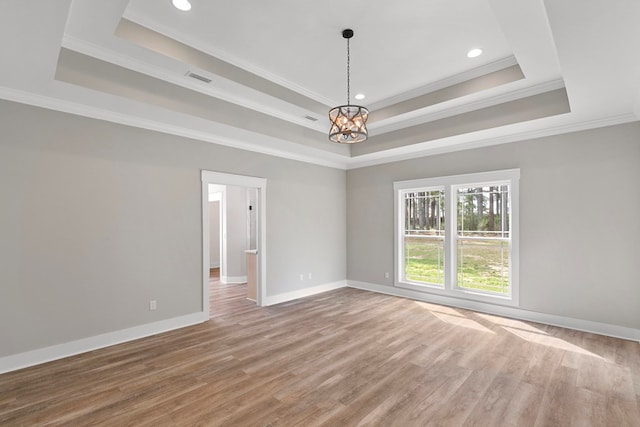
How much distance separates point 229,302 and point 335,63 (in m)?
4.51

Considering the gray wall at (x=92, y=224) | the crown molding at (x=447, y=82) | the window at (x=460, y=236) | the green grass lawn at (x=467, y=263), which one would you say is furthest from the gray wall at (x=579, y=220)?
the gray wall at (x=92, y=224)

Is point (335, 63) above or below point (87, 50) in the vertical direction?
above

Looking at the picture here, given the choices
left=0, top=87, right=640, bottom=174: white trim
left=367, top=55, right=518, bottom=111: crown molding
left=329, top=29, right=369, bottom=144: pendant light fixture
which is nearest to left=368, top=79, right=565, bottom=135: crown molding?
left=367, top=55, right=518, bottom=111: crown molding

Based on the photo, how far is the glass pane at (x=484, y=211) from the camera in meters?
4.83

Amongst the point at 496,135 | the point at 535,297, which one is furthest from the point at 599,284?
the point at 496,135

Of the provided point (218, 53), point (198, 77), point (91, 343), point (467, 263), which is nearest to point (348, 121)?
point (218, 53)

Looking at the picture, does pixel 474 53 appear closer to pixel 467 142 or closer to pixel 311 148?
pixel 467 142

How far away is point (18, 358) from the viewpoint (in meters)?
3.05

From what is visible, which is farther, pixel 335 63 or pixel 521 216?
pixel 521 216

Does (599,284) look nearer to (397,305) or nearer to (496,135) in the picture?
(496,135)

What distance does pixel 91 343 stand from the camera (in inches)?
138

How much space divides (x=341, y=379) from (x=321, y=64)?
3520mm

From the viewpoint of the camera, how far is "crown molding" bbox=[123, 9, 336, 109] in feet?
9.19

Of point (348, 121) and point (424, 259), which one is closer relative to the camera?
point (348, 121)
